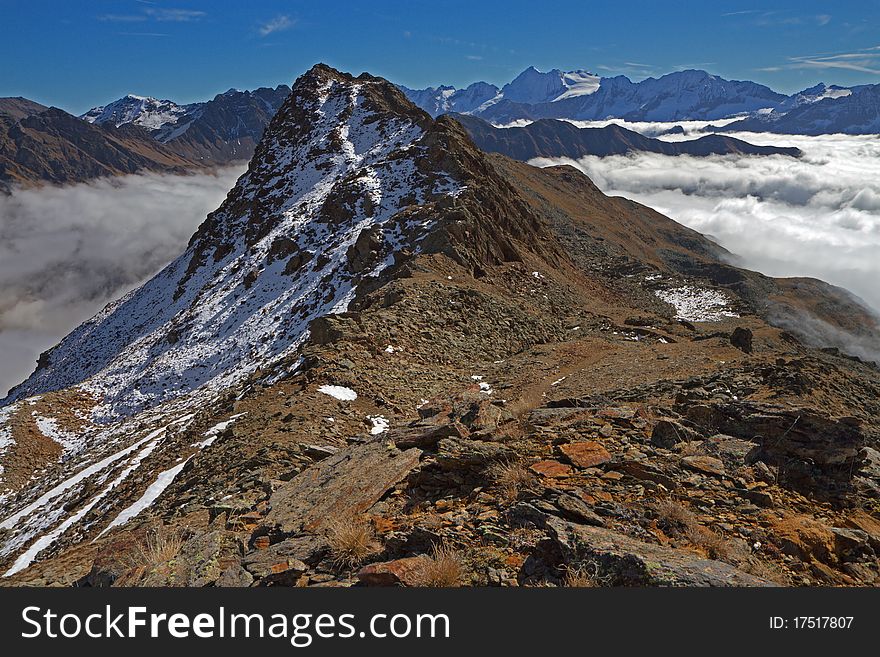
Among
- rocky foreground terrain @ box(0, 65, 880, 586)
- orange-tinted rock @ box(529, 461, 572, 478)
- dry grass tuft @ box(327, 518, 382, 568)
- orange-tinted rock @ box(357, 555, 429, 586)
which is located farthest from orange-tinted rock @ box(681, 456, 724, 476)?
dry grass tuft @ box(327, 518, 382, 568)

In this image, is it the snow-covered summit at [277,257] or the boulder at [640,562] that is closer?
the boulder at [640,562]

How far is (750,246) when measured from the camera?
19488cm

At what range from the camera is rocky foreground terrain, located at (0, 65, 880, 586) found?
19.1 feet

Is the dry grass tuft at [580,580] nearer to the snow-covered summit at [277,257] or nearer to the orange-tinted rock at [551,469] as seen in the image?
the orange-tinted rock at [551,469]

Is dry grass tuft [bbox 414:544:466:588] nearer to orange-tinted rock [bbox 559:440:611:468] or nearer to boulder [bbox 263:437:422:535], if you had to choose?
boulder [bbox 263:437:422:535]

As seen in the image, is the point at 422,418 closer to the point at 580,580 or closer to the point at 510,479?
the point at 510,479

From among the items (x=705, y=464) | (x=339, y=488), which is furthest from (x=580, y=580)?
(x=339, y=488)

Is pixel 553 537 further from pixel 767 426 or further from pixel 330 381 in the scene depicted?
pixel 330 381

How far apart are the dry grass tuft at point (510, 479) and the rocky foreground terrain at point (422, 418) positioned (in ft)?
0.27

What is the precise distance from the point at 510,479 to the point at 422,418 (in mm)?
4991

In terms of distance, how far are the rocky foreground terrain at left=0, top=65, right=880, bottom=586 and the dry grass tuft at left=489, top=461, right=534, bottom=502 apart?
0.08m

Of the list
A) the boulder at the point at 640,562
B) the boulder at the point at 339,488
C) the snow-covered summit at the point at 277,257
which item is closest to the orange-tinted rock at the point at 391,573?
the boulder at the point at 640,562

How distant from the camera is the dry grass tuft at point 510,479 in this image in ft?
21.8

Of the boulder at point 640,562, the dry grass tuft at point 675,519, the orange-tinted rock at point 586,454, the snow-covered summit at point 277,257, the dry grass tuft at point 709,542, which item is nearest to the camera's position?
the boulder at point 640,562
